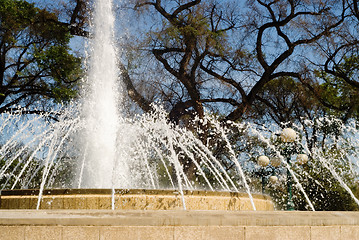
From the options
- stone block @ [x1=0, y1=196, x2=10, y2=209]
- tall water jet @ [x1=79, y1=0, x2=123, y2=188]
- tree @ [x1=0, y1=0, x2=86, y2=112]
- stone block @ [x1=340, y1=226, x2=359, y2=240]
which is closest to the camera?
stone block @ [x1=340, y1=226, x2=359, y2=240]

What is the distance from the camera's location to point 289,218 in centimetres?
415

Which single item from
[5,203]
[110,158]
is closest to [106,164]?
[110,158]

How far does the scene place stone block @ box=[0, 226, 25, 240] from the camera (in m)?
3.85

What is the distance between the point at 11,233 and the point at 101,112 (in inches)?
404

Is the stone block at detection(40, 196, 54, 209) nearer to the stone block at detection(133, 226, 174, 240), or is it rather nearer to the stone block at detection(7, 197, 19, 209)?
the stone block at detection(7, 197, 19, 209)

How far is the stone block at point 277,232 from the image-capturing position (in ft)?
13.3

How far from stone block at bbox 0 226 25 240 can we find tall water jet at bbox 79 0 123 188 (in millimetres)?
5890

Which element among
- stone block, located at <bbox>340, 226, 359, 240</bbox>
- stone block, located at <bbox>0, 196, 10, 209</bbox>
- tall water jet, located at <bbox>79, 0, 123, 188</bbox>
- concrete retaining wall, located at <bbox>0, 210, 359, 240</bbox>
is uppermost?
tall water jet, located at <bbox>79, 0, 123, 188</bbox>

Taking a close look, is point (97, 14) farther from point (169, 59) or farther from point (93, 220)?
point (93, 220)

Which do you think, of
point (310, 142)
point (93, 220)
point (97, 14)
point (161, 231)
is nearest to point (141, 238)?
point (161, 231)

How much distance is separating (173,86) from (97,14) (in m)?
6.39

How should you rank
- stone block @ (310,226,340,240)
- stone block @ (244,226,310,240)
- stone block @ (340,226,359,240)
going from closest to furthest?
stone block @ (244,226,310,240)
stone block @ (310,226,340,240)
stone block @ (340,226,359,240)

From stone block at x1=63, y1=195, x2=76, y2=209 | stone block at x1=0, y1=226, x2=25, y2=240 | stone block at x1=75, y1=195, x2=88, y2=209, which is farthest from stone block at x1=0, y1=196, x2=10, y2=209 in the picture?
stone block at x1=0, y1=226, x2=25, y2=240

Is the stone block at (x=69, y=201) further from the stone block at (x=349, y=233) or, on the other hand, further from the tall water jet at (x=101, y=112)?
the tall water jet at (x=101, y=112)
